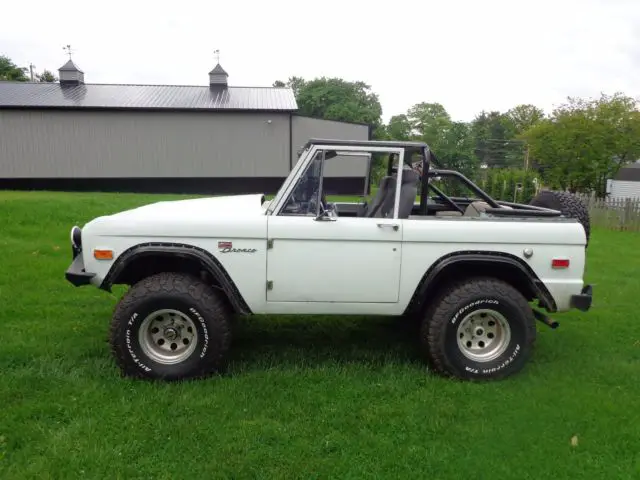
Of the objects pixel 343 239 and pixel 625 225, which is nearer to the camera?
pixel 343 239

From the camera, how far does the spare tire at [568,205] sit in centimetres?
507

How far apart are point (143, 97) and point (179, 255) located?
26.6m

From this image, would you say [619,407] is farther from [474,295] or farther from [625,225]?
[625,225]

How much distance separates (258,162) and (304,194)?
24.0m

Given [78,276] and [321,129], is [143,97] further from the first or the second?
[78,276]

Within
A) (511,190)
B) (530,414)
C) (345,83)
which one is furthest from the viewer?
(345,83)

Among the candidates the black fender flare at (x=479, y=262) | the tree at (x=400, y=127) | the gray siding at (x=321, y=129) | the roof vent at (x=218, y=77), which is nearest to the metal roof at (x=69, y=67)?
the roof vent at (x=218, y=77)

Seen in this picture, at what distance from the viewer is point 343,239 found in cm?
422

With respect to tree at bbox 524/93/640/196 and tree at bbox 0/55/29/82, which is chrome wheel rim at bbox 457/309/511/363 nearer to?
tree at bbox 524/93/640/196

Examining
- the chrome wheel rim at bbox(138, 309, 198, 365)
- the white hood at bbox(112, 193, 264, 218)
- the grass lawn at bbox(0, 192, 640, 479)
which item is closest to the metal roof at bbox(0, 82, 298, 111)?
the white hood at bbox(112, 193, 264, 218)

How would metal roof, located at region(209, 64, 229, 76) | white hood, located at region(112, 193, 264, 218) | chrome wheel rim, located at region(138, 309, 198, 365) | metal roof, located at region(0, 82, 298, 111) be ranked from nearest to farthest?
chrome wheel rim, located at region(138, 309, 198, 365) < white hood, located at region(112, 193, 264, 218) < metal roof, located at region(0, 82, 298, 111) < metal roof, located at region(209, 64, 229, 76)

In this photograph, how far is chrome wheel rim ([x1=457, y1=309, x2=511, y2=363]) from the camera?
446 cm

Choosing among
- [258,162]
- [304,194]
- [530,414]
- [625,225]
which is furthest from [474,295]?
[258,162]

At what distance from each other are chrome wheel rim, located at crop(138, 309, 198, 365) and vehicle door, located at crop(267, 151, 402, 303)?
71cm
